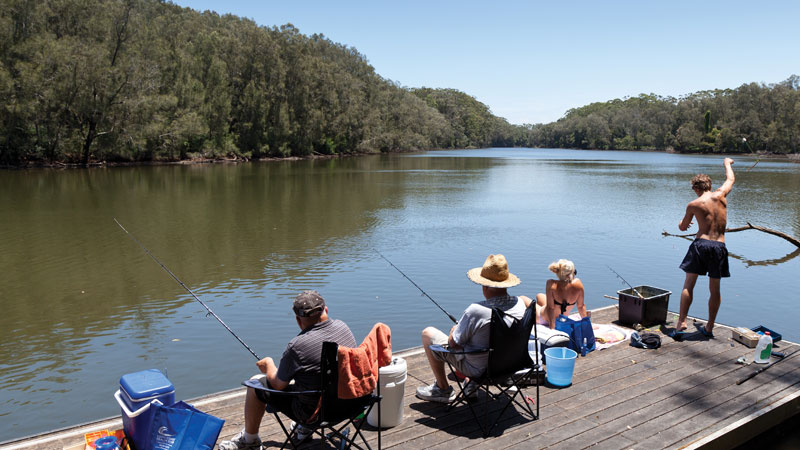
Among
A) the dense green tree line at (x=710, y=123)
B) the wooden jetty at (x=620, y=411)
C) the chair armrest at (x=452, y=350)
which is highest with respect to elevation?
the dense green tree line at (x=710, y=123)

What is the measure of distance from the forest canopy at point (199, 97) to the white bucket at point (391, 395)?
228 inches

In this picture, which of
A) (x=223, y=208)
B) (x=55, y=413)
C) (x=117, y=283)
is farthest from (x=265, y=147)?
(x=55, y=413)

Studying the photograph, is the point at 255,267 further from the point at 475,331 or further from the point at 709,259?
the point at 709,259

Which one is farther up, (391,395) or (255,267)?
(391,395)

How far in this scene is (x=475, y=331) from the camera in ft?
12.7

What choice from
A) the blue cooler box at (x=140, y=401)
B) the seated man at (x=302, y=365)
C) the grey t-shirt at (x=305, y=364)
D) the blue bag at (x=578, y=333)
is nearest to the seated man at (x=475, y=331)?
the seated man at (x=302, y=365)

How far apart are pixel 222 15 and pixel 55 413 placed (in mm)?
89558

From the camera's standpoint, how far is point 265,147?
55750mm

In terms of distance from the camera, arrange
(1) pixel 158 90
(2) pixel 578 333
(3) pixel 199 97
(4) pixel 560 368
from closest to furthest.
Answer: (4) pixel 560 368
(2) pixel 578 333
(1) pixel 158 90
(3) pixel 199 97

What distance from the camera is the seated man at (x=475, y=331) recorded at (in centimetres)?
387

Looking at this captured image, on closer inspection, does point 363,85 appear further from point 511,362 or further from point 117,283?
point 511,362

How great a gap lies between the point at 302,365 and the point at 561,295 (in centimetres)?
308

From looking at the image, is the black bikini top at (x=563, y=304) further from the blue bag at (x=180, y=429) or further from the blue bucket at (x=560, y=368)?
the blue bag at (x=180, y=429)

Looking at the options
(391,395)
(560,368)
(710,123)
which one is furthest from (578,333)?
(710,123)
